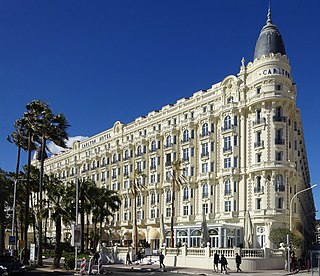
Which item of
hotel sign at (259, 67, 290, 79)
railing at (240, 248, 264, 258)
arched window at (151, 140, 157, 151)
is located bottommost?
railing at (240, 248, 264, 258)

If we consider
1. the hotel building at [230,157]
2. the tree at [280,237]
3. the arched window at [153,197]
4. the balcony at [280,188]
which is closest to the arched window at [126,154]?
the hotel building at [230,157]

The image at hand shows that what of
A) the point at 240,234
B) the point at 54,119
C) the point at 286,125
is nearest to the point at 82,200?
the point at 54,119

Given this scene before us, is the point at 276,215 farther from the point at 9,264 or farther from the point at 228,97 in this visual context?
the point at 9,264

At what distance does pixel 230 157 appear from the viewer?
225 feet

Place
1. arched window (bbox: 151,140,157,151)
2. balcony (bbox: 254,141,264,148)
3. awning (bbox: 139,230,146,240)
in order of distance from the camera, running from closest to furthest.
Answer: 1. balcony (bbox: 254,141,264,148)
2. awning (bbox: 139,230,146,240)
3. arched window (bbox: 151,140,157,151)

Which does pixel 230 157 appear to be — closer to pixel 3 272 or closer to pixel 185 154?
pixel 185 154

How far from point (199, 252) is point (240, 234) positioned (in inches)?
683

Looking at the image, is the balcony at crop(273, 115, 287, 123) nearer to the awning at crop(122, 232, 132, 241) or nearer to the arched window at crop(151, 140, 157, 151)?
the arched window at crop(151, 140, 157, 151)

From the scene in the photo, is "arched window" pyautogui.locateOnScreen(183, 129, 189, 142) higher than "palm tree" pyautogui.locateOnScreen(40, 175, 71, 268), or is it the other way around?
"arched window" pyautogui.locateOnScreen(183, 129, 189, 142)

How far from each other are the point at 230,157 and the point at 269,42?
16333mm

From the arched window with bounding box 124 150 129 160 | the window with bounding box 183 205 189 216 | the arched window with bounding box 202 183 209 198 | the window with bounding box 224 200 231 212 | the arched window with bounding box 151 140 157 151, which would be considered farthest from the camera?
the arched window with bounding box 124 150 129 160

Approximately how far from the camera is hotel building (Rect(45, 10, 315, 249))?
63.4m

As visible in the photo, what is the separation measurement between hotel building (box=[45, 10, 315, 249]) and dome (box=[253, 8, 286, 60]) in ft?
0.44

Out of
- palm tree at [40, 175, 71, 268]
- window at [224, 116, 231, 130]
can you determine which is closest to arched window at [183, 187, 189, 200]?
window at [224, 116, 231, 130]
